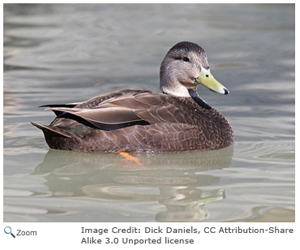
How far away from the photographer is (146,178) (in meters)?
5.80

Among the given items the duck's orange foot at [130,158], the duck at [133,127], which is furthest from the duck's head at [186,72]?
the duck's orange foot at [130,158]

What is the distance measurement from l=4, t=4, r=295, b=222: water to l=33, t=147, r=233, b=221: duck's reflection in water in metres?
0.01

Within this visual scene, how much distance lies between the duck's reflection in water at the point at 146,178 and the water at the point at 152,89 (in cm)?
1

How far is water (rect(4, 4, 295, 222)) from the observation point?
16.8ft

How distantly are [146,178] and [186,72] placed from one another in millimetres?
1857

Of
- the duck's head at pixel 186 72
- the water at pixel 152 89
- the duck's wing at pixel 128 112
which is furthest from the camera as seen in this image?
the duck's head at pixel 186 72

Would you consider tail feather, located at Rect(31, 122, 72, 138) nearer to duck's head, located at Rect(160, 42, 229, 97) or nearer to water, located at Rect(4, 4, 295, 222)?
water, located at Rect(4, 4, 295, 222)

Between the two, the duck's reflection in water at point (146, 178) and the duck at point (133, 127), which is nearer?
the duck's reflection in water at point (146, 178)

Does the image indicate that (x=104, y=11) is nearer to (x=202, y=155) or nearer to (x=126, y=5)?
(x=126, y=5)

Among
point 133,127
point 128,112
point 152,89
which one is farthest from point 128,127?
point 152,89

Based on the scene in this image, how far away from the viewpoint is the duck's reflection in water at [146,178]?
5.16m

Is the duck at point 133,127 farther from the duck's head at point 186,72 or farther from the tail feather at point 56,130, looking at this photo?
the duck's head at point 186,72

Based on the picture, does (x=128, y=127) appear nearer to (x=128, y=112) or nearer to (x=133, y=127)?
(x=133, y=127)
